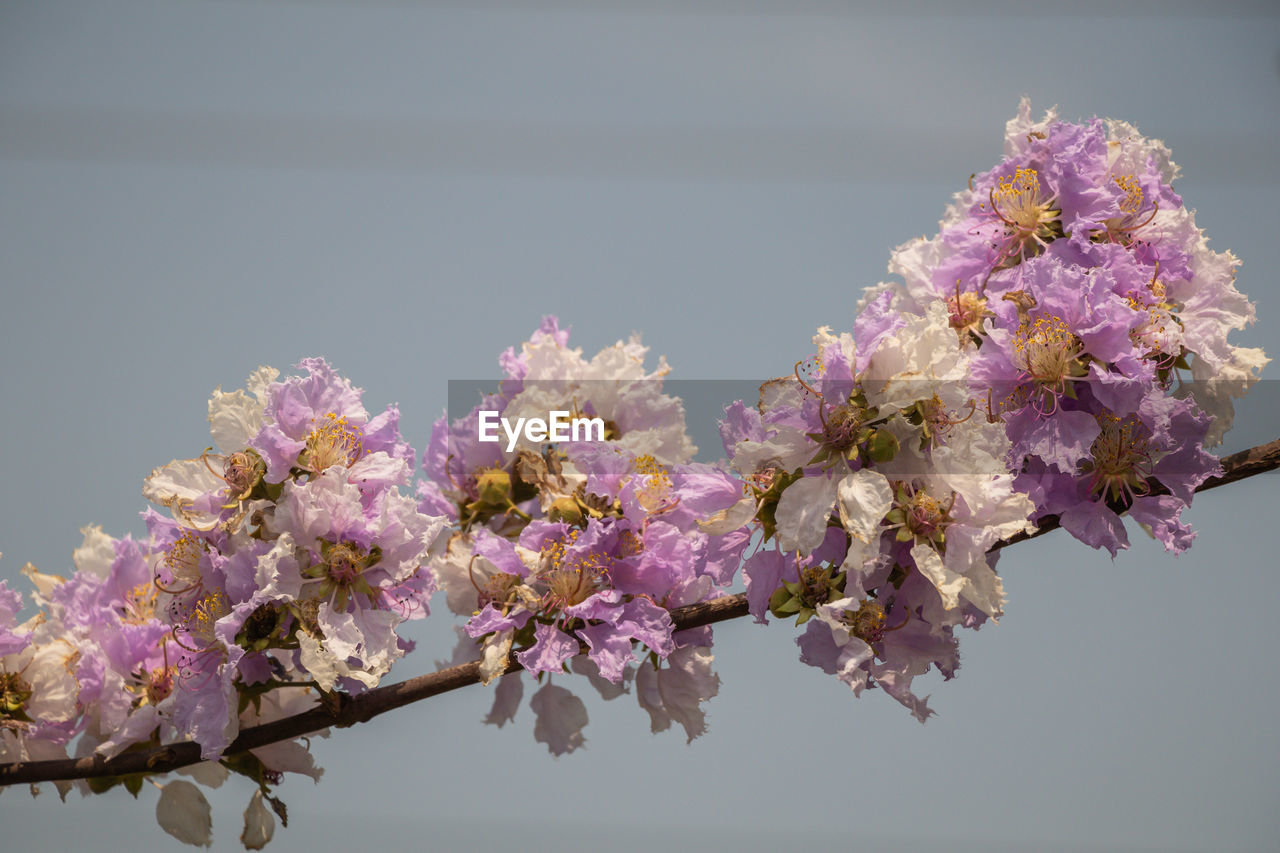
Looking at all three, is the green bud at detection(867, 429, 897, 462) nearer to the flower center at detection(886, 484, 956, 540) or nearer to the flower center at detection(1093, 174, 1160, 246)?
the flower center at detection(886, 484, 956, 540)

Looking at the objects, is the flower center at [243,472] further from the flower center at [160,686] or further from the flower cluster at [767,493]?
the flower center at [160,686]

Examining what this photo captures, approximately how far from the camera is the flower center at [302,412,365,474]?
802 millimetres

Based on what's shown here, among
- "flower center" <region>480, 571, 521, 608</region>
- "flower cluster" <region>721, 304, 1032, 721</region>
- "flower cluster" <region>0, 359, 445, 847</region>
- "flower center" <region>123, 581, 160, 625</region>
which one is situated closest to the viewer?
"flower cluster" <region>721, 304, 1032, 721</region>

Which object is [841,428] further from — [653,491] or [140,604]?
[140,604]

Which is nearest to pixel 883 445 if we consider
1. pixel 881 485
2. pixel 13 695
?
pixel 881 485

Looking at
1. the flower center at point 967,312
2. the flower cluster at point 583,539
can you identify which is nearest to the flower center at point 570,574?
the flower cluster at point 583,539

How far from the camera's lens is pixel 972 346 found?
798 millimetres

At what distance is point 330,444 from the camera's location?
0.81m

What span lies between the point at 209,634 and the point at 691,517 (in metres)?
0.40

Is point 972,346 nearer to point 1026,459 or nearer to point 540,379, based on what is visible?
point 1026,459

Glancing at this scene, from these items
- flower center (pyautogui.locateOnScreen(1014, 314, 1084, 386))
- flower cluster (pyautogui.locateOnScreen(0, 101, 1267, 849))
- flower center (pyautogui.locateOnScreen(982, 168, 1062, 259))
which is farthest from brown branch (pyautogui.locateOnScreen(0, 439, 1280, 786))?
flower center (pyautogui.locateOnScreen(982, 168, 1062, 259))

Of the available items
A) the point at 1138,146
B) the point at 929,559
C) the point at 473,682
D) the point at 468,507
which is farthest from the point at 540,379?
the point at 1138,146

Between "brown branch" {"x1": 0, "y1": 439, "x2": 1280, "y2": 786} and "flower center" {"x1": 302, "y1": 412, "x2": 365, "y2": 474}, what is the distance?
7.2 inches

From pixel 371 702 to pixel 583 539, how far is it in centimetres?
22
